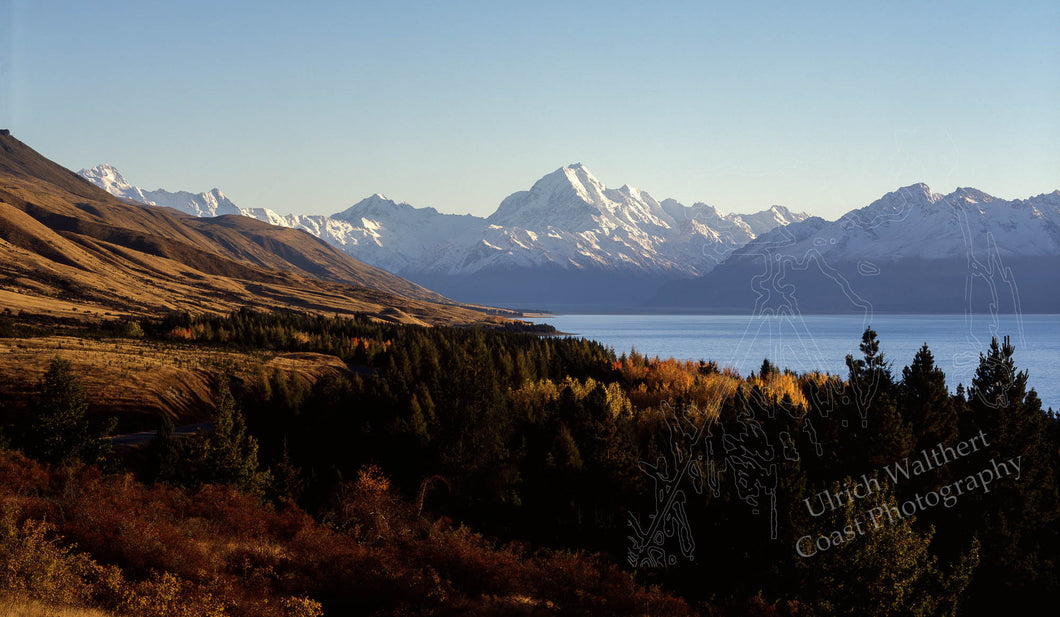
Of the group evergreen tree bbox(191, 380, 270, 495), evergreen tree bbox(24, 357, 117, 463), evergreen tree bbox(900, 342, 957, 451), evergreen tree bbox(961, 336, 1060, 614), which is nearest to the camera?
evergreen tree bbox(24, 357, 117, 463)

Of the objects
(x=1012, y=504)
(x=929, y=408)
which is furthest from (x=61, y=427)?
(x=1012, y=504)

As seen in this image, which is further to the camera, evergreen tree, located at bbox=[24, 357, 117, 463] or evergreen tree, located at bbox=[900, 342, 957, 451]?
evergreen tree, located at bbox=[900, 342, 957, 451]

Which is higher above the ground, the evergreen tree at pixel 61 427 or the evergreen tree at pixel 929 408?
the evergreen tree at pixel 929 408

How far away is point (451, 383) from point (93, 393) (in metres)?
20.7

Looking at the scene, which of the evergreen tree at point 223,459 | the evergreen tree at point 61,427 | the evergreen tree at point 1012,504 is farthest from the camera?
the evergreen tree at point 1012,504

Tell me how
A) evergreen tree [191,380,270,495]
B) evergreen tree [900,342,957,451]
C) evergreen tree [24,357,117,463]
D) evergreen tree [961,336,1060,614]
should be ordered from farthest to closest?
evergreen tree [900,342,957,451], evergreen tree [961,336,1060,614], evergreen tree [191,380,270,495], evergreen tree [24,357,117,463]

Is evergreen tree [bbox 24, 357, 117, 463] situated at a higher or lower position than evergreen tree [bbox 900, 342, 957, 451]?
lower

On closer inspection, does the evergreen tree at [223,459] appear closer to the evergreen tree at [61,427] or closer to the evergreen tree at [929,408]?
the evergreen tree at [61,427]

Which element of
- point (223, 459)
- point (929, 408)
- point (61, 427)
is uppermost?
point (929, 408)

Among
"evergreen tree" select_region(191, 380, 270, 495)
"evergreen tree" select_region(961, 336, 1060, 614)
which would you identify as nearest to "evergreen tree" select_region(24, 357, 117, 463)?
"evergreen tree" select_region(191, 380, 270, 495)

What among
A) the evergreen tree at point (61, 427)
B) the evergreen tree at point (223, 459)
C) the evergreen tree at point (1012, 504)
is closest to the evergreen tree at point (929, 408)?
the evergreen tree at point (1012, 504)

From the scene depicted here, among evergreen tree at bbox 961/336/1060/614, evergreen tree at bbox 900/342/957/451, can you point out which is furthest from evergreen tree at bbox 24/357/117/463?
evergreen tree at bbox 900/342/957/451

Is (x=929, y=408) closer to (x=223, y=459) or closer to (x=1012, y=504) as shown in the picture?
(x=1012, y=504)

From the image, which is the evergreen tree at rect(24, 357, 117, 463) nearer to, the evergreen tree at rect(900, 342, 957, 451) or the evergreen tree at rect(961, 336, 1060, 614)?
the evergreen tree at rect(961, 336, 1060, 614)
